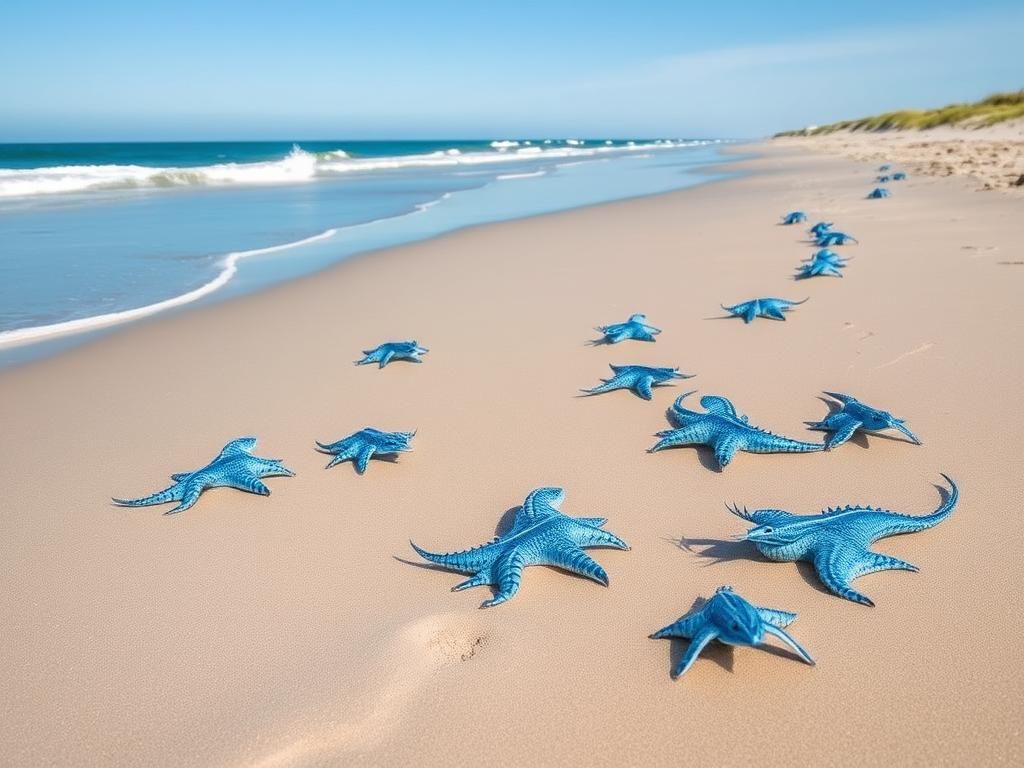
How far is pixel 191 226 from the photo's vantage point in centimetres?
1559

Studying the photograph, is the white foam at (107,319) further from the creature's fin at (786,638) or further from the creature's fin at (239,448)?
the creature's fin at (786,638)

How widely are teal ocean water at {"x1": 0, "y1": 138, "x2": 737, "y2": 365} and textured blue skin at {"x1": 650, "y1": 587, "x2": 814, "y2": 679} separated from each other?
7.02 meters

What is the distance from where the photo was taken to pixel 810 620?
116 inches

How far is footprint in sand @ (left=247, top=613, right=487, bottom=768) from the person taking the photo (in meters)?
2.49

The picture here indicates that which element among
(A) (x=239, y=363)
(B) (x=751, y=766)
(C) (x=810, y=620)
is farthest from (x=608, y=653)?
(A) (x=239, y=363)

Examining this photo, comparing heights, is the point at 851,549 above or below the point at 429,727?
above

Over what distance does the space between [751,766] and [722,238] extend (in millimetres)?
10388

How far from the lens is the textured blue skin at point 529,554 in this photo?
320cm

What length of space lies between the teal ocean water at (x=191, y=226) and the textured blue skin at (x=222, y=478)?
12.9 ft

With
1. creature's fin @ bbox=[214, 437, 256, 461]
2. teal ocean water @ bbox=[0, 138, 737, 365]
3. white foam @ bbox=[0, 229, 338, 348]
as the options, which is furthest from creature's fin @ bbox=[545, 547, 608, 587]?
white foam @ bbox=[0, 229, 338, 348]

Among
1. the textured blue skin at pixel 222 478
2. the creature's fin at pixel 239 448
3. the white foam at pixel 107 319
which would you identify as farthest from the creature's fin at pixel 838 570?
the white foam at pixel 107 319

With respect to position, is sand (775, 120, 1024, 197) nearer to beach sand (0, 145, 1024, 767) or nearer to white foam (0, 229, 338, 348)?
beach sand (0, 145, 1024, 767)

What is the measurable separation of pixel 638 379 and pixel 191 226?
13.7 metres

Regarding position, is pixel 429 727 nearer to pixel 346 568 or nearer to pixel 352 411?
pixel 346 568
